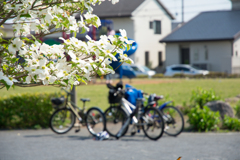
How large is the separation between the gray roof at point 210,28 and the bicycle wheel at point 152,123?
2560cm

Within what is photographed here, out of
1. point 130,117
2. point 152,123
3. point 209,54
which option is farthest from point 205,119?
point 209,54

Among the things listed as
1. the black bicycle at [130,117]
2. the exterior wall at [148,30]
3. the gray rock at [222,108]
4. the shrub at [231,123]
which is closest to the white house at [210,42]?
the exterior wall at [148,30]

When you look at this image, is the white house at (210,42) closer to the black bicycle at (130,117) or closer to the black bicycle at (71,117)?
the black bicycle at (130,117)

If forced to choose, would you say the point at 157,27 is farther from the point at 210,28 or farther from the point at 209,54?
the point at 209,54

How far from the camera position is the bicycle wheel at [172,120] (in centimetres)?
755

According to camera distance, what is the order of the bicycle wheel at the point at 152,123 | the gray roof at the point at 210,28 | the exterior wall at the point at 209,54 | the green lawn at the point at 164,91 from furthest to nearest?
1. the exterior wall at the point at 209,54
2. the gray roof at the point at 210,28
3. the green lawn at the point at 164,91
4. the bicycle wheel at the point at 152,123

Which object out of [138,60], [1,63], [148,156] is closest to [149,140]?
[148,156]

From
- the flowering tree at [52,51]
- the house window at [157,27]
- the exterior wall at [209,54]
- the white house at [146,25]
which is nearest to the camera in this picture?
the flowering tree at [52,51]

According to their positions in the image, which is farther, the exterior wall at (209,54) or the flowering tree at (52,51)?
the exterior wall at (209,54)

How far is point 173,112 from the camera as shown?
7793mm

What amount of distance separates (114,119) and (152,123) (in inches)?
39.5

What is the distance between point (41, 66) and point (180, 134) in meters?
5.82

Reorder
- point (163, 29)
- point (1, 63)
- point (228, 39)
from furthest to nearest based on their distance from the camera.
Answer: point (163, 29) → point (228, 39) → point (1, 63)

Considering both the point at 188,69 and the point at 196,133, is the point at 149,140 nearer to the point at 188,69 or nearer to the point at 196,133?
the point at 196,133
